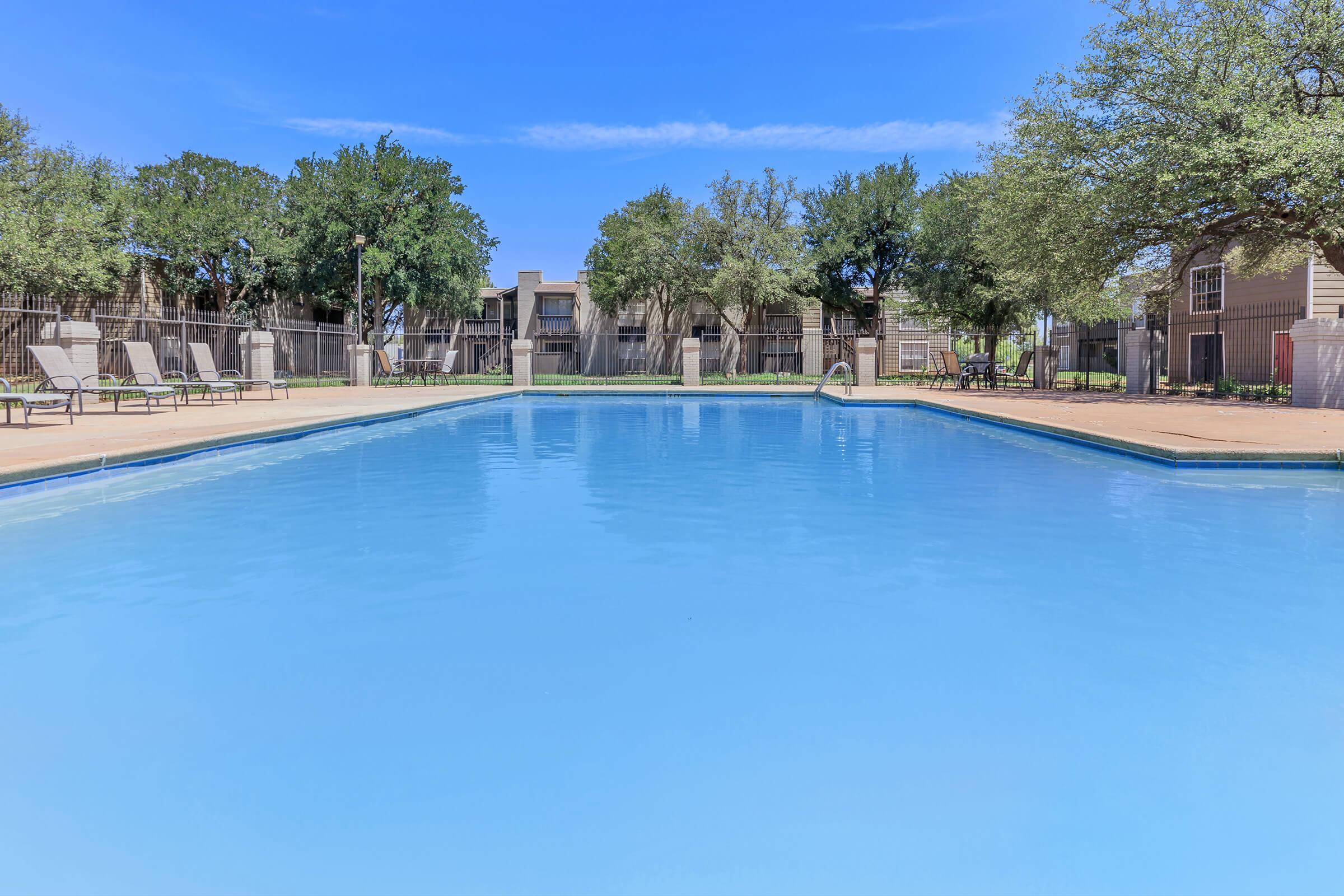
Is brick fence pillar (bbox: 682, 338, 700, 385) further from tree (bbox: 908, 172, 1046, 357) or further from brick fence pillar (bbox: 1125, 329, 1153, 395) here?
brick fence pillar (bbox: 1125, 329, 1153, 395)

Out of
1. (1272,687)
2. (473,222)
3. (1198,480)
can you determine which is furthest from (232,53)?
(1272,687)

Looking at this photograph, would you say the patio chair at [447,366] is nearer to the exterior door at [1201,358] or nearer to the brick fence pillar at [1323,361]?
the brick fence pillar at [1323,361]

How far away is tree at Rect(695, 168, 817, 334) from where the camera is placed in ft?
111

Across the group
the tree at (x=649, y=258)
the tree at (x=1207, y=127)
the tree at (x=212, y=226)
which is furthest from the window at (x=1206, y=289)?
the tree at (x=212, y=226)

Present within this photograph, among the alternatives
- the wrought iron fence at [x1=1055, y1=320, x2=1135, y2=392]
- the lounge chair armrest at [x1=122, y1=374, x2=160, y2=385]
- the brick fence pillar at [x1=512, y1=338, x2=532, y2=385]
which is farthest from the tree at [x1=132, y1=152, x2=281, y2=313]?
the wrought iron fence at [x1=1055, y1=320, x2=1135, y2=392]

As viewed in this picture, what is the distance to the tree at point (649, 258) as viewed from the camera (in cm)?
3609

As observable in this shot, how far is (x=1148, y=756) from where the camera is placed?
264 centimetres

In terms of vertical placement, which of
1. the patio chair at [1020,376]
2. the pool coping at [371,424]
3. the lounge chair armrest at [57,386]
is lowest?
the pool coping at [371,424]

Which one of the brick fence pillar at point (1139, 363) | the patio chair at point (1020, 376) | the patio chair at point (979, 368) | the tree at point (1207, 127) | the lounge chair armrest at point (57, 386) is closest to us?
the lounge chair armrest at point (57, 386)

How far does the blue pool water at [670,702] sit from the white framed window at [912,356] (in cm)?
3999

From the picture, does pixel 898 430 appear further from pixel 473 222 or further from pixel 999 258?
pixel 473 222

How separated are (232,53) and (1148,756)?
26.2m

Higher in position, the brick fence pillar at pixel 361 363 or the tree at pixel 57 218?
the tree at pixel 57 218

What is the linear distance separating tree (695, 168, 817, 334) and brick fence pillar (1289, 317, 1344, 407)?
1990cm
